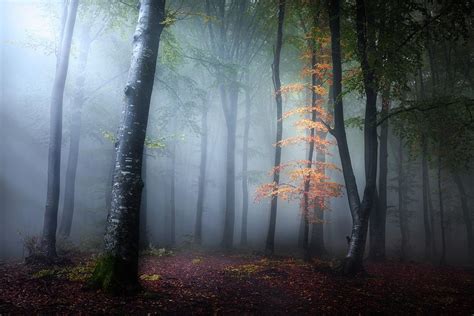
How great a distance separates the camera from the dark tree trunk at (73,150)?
630 inches

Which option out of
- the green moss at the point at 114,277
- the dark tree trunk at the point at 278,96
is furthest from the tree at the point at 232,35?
the green moss at the point at 114,277

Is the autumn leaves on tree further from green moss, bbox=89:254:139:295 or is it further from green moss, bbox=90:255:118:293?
green moss, bbox=90:255:118:293

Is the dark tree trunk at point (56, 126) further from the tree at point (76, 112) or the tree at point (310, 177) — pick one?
the tree at point (310, 177)

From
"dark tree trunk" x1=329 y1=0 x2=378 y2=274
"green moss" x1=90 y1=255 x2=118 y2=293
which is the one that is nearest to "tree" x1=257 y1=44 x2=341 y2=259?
"dark tree trunk" x1=329 y1=0 x2=378 y2=274

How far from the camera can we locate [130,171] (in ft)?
22.0

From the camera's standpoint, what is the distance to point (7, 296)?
19.9 feet

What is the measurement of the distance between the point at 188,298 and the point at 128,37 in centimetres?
1568

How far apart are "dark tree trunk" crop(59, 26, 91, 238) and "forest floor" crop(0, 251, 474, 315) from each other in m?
6.46

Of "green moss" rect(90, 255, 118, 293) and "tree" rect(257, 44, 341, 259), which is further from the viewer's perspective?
"tree" rect(257, 44, 341, 259)

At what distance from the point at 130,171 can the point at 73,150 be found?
11981mm

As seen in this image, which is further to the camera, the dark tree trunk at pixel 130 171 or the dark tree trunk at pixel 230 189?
the dark tree trunk at pixel 230 189

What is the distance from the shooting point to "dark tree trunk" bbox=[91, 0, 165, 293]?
254 inches

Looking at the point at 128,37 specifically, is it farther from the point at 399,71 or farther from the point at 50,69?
the point at 399,71

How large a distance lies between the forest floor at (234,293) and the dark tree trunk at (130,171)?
0.45 meters
